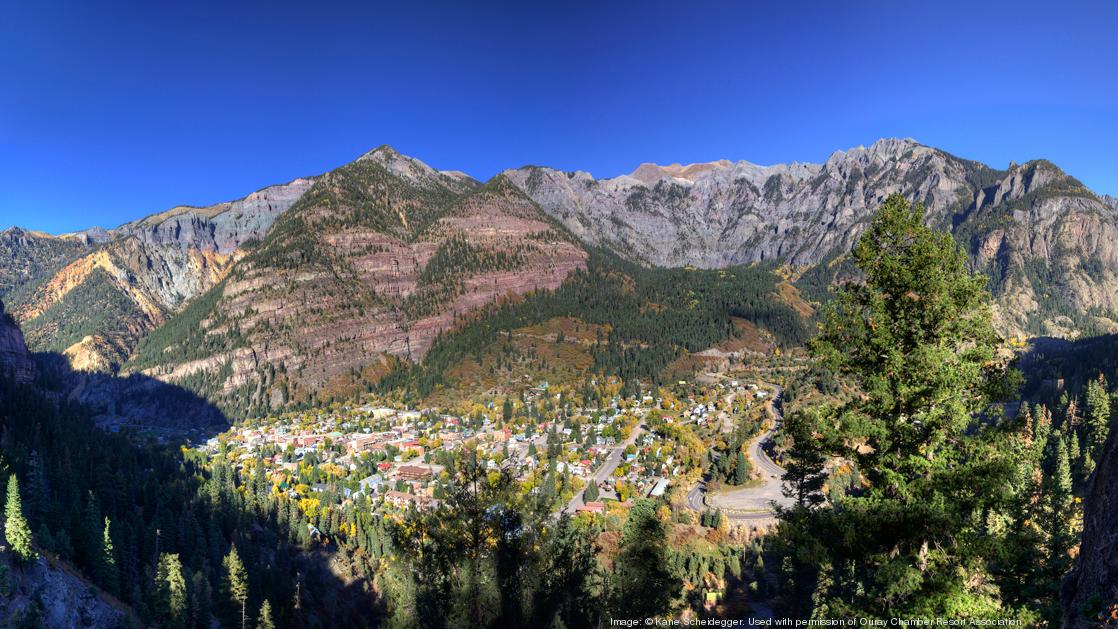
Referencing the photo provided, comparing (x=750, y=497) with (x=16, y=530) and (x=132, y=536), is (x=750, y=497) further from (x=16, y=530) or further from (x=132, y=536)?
(x=16, y=530)

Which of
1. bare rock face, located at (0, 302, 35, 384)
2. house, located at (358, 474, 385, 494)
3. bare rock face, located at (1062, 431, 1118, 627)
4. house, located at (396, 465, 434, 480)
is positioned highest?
bare rock face, located at (0, 302, 35, 384)

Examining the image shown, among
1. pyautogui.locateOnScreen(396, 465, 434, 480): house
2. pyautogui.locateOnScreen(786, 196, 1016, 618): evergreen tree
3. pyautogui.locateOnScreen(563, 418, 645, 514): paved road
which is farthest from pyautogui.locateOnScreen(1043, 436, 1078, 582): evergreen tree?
pyautogui.locateOnScreen(396, 465, 434, 480): house

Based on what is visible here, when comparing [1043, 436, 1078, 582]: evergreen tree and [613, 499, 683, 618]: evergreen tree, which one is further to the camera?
[613, 499, 683, 618]: evergreen tree

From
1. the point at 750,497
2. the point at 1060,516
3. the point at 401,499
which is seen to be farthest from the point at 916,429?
the point at 401,499

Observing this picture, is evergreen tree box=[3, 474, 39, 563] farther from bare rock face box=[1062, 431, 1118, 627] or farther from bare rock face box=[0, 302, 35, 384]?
bare rock face box=[0, 302, 35, 384]

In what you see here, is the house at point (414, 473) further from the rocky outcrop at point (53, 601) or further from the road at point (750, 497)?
the rocky outcrop at point (53, 601)

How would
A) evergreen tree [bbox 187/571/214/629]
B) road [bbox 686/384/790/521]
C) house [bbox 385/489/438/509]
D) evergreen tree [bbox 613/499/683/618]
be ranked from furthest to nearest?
house [bbox 385/489/438/509]
road [bbox 686/384/790/521]
evergreen tree [bbox 187/571/214/629]
evergreen tree [bbox 613/499/683/618]
